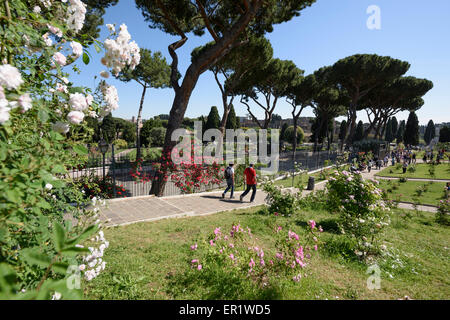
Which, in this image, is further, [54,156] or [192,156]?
[192,156]

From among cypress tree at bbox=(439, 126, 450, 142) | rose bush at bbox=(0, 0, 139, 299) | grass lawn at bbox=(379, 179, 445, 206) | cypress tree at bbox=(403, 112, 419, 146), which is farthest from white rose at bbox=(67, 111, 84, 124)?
cypress tree at bbox=(439, 126, 450, 142)

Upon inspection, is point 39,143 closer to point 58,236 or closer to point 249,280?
point 58,236

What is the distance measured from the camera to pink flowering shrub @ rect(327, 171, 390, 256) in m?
4.50

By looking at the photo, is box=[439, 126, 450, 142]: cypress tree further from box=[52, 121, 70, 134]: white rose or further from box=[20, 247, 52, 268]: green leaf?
box=[20, 247, 52, 268]: green leaf

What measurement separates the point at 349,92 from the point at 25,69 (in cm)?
3301

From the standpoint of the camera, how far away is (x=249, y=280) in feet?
9.46

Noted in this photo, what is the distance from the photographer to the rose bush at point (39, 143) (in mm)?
913

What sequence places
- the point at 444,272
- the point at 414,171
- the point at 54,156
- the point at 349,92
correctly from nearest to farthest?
the point at 54,156, the point at 444,272, the point at 414,171, the point at 349,92

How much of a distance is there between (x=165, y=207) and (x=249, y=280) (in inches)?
177

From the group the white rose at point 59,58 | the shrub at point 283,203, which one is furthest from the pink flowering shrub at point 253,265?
the shrub at point 283,203
